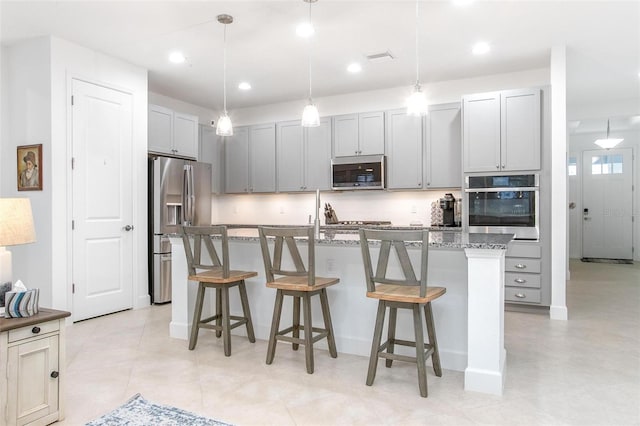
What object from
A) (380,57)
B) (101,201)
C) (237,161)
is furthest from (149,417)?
(237,161)

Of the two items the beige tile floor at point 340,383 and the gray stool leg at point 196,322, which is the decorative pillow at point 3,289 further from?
the gray stool leg at point 196,322

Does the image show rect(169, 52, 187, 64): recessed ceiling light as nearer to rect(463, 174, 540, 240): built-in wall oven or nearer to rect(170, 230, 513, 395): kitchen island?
rect(170, 230, 513, 395): kitchen island

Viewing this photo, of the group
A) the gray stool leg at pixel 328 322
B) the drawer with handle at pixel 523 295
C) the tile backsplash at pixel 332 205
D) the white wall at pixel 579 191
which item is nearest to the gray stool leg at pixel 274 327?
the gray stool leg at pixel 328 322

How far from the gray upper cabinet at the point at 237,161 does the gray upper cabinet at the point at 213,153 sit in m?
0.08

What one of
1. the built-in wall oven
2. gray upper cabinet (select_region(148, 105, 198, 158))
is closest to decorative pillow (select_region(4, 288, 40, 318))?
gray upper cabinet (select_region(148, 105, 198, 158))

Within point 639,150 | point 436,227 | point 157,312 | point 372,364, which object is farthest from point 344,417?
point 639,150

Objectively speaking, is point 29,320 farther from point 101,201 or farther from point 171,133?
point 171,133

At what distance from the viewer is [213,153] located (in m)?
6.62

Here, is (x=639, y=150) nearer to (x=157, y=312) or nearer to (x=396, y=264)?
(x=396, y=264)

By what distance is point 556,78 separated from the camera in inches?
174

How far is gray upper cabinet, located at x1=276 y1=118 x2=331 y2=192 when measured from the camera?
602cm

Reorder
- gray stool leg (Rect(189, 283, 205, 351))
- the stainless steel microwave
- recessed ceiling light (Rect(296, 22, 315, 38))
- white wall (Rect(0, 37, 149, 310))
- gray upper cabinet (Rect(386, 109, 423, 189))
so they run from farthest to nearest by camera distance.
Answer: the stainless steel microwave, gray upper cabinet (Rect(386, 109, 423, 189)), white wall (Rect(0, 37, 149, 310)), recessed ceiling light (Rect(296, 22, 315, 38)), gray stool leg (Rect(189, 283, 205, 351))

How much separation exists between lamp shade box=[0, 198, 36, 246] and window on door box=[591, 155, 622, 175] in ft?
34.0

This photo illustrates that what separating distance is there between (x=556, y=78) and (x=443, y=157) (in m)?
1.43
